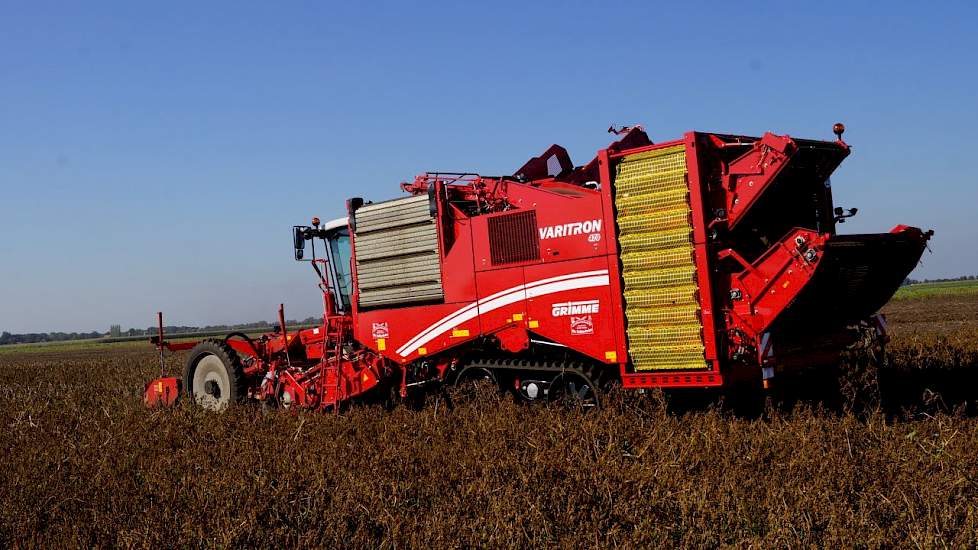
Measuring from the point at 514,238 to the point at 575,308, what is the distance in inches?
44.8

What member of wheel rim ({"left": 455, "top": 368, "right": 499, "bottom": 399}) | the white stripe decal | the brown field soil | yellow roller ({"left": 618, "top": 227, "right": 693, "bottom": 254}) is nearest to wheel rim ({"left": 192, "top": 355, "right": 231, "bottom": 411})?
the brown field soil

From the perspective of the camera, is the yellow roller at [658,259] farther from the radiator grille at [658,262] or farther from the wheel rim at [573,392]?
the wheel rim at [573,392]

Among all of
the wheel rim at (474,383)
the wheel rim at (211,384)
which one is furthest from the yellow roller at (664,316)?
the wheel rim at (211,384)

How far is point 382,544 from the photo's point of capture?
4.82 m

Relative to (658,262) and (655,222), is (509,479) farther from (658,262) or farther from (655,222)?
(655,222)

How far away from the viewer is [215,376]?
40.4ft

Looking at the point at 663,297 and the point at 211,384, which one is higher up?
the point at 663,297

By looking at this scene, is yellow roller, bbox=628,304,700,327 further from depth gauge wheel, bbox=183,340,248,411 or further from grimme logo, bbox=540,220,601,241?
depth gauge wheel, bbox=183,340,248,411

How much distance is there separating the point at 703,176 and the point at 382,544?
481cm

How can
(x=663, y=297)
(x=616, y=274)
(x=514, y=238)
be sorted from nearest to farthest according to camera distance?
(x=663, y=297) → (x=616, y=274) → (x=514, y=238)

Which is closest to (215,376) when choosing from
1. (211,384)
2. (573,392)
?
(211,384)

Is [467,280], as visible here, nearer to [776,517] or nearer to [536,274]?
[536,274]

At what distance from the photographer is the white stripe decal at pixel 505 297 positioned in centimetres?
867

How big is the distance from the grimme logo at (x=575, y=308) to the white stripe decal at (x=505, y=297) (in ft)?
0.54
